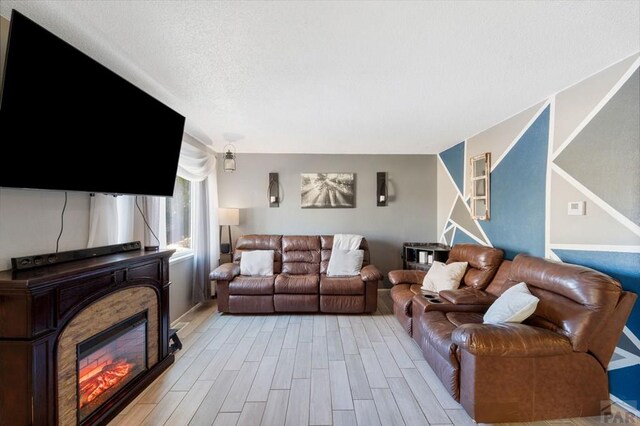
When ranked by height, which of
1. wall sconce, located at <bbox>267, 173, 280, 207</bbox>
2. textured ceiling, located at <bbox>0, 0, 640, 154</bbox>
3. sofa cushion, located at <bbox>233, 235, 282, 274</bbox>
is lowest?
sofa cushion, located at <bbox>233, 235, 282, 274</bbox>

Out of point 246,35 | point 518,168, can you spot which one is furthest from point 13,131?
point 518,168

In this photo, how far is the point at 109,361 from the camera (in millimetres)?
1785

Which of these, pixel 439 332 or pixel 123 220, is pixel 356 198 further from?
pixel 123 220

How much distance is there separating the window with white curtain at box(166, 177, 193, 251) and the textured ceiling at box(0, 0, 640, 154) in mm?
1299

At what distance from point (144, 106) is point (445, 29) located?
2.15 meters

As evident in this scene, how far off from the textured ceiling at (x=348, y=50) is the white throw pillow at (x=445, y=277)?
5.72ft

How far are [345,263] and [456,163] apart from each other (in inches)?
90.5

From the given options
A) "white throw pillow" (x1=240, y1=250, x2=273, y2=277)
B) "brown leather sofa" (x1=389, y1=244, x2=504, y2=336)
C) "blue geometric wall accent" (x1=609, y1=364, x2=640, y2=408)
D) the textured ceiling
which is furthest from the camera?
"white throw pillow" (x1=240, y1=250, x2=273, y2=277)

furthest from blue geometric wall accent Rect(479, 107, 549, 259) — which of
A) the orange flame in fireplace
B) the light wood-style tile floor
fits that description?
the orange flame in fireplace

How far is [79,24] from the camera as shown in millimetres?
1461

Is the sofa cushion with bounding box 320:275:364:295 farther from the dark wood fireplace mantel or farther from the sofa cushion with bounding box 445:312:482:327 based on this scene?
the dark wood fireplace mantel

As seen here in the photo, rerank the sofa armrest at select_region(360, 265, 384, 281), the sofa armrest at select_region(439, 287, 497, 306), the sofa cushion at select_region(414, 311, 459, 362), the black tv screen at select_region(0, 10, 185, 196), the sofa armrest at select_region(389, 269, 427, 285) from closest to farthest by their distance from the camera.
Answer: the black tv screen at select_region(0, 10, 185, 196) → the sofa cushion at select_region(414, 311, 459, 362) → the sofa armrest at select_region(439, 287, 497, 306) → the sofa armrest at select_region(389, 269, 427, 285) → the sofa armrest at select_region(360, 265, 384, 281)

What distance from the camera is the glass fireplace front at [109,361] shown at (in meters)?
1.57

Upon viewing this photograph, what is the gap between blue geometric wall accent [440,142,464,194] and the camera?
3711 millimetres
